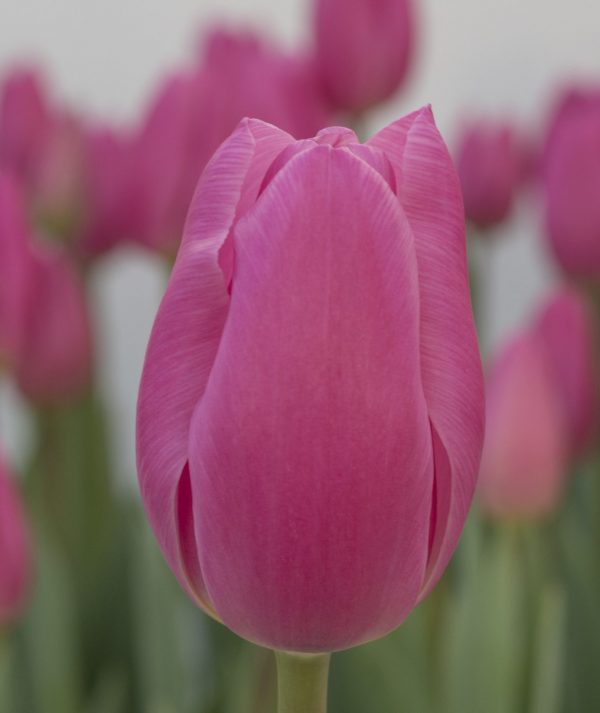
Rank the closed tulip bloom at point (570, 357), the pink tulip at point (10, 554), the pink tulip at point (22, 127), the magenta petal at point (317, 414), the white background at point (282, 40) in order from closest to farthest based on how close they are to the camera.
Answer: the magenta petal at point (317, 414), the pink tulip at point (10, 554), the closed tulip bloom at point (570, 357), the pink tulip at point (22, 127), the white background at point (282, 40)

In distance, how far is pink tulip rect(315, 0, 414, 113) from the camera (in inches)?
23.9

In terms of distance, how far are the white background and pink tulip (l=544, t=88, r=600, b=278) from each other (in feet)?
1.47

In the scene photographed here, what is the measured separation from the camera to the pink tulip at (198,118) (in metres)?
0.55

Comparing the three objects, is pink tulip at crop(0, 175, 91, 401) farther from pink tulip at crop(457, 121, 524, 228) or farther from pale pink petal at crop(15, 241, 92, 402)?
pink tulip at crop(457, 121, 524, 228)

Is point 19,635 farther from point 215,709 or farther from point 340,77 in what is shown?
point 340,77

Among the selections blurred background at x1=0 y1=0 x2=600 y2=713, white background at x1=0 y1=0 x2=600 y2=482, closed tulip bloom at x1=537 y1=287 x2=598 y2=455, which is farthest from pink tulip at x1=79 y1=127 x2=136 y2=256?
white background at x1=0 y1=0 x2=600 y2=482

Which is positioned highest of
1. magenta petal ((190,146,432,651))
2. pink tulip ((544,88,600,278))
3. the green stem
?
magenta petal ((190,146,432,651))

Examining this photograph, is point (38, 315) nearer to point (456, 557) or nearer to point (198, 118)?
point (198, 118)

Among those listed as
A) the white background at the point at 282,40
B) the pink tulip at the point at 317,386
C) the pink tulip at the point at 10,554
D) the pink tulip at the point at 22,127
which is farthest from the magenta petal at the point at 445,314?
the white background at the point at 282,40

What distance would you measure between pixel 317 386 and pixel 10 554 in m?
0.24

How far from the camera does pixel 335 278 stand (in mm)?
161

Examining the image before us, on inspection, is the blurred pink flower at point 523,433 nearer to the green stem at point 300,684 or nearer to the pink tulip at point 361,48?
the pink tulip at point 361,48

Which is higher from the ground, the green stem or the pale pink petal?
the green stem

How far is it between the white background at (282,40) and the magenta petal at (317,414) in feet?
3.02
